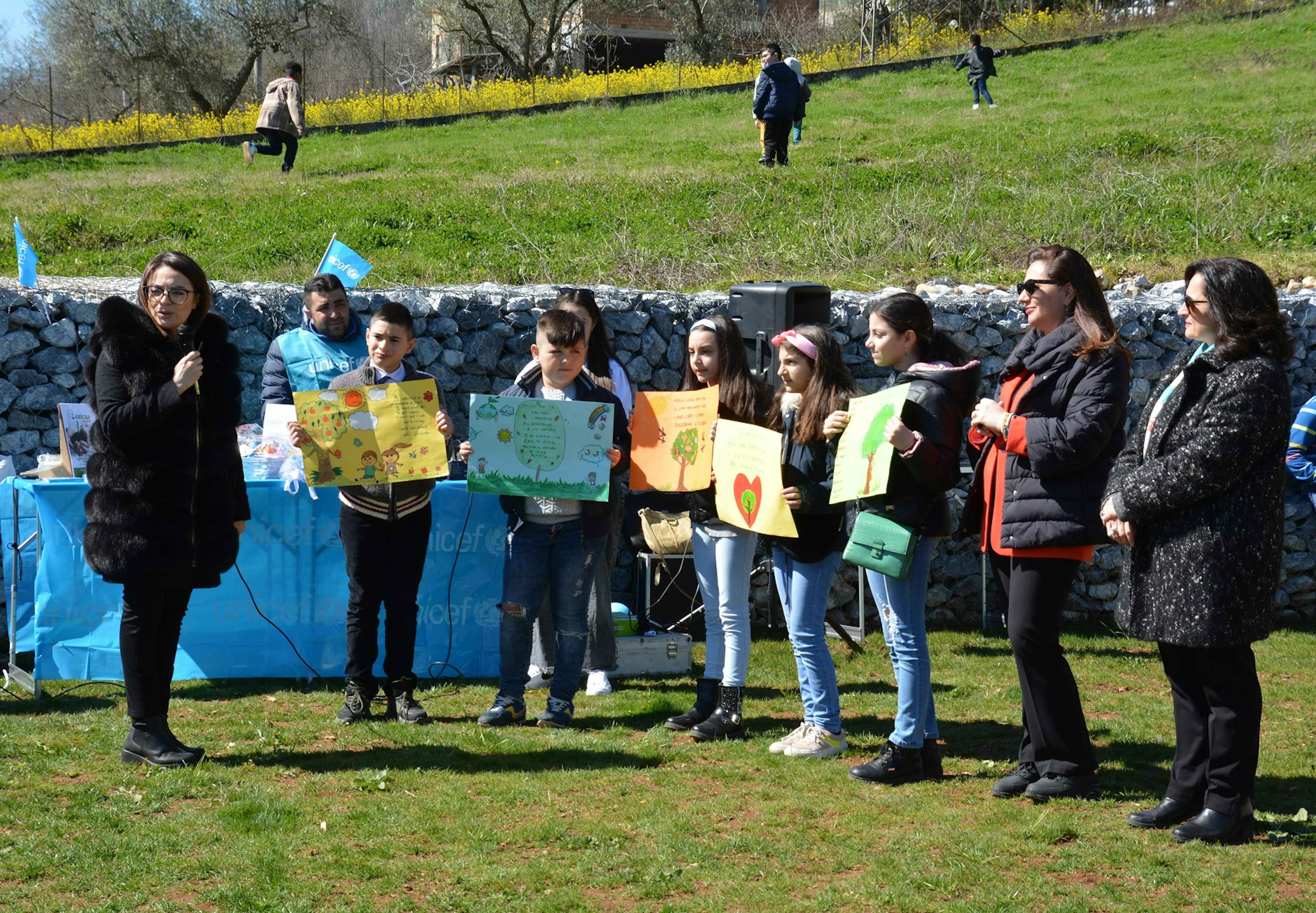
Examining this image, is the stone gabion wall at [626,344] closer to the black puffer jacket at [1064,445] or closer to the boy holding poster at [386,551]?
the boy holding poster at [386,551]

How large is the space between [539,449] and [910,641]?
6.31 feet

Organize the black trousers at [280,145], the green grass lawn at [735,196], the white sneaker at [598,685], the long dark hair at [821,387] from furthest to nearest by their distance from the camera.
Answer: the black trousers at [280,145], the green grass lawn at [735,196], the white sneaker at [598,685], the long dark hair at [821,387]

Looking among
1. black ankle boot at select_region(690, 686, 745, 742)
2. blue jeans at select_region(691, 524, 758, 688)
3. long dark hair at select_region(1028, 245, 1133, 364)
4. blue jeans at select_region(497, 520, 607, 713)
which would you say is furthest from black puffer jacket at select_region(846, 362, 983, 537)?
blue jeans at select_region(497, 520, 607, 713)

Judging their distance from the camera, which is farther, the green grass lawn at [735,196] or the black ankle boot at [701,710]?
the green grass lawn at [735,196]

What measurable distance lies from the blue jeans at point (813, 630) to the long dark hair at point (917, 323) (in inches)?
38.7

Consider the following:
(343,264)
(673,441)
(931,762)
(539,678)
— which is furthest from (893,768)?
(343,264)

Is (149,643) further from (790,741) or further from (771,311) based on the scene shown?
(771,311)

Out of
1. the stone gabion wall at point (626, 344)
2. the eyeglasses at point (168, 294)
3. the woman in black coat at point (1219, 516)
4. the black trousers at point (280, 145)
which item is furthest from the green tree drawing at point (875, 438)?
the black trousers at point (280, 145)

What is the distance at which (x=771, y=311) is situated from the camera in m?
6.57

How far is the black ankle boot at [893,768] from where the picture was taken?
4.75 meters

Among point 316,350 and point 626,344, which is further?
point 626,344

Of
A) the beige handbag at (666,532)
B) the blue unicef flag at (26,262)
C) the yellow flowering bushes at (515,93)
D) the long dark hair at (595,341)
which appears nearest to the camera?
the long dark hair at (595,341)

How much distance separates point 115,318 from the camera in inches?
177

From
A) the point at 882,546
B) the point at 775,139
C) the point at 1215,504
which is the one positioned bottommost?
the point at 882,546
